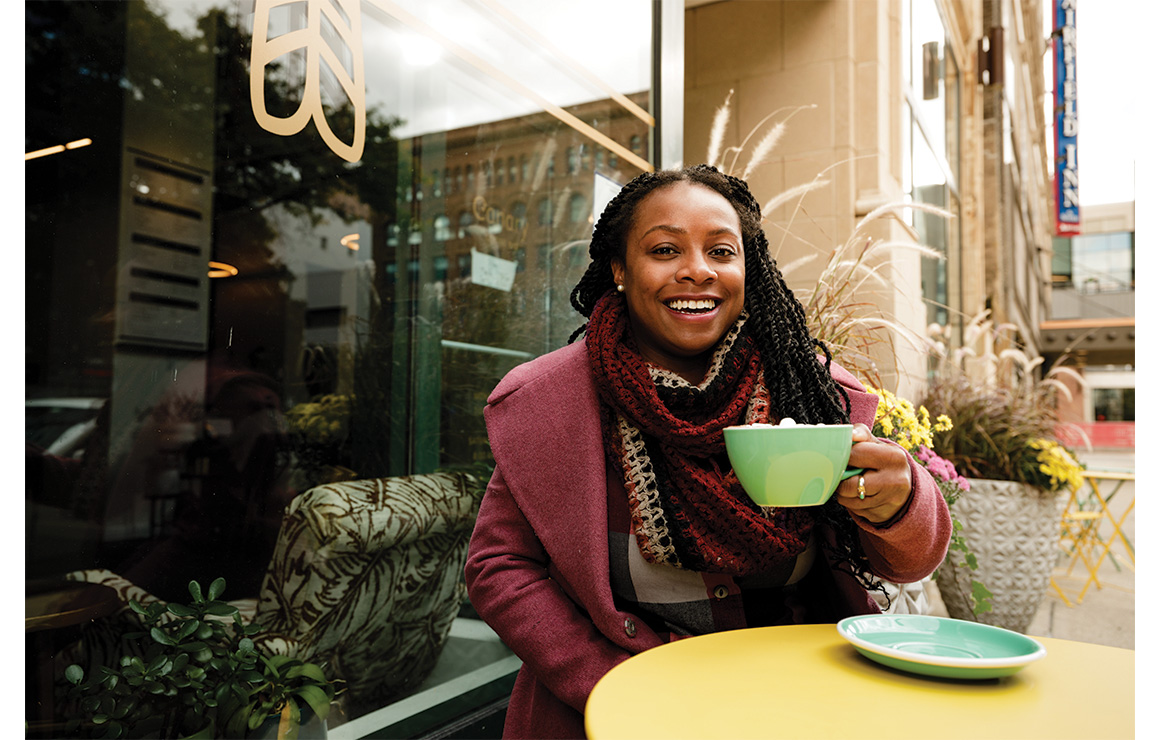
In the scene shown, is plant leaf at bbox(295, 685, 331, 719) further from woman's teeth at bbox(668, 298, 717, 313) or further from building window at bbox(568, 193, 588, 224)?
building window at bbox(568, 193, 588, 224)

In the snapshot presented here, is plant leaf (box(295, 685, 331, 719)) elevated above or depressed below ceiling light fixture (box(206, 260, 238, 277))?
below

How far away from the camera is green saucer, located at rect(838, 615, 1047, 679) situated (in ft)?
2.97

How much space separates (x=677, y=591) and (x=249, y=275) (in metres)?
1.56

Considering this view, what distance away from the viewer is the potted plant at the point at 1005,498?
3.92 meters

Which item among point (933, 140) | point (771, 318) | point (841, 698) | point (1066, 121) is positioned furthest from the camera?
point (1066, 121)

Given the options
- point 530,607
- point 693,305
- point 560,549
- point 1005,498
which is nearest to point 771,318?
point 693,305

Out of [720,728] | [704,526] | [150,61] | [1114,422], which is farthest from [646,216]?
[1114,422]

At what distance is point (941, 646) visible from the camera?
1.06 metres

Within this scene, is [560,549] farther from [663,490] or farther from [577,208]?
[577,208]

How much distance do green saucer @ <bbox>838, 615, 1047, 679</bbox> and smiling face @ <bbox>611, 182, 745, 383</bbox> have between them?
66 cm

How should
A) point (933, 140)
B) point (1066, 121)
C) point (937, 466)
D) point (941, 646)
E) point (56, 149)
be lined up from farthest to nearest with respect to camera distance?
point (1066, 121) < point (933, 140) < point (937, 466) < point (56, 149) < point (941, 646)

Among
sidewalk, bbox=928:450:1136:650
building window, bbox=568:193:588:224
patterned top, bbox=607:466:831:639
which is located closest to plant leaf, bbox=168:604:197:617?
patterned top, bbox=607:466:831:639

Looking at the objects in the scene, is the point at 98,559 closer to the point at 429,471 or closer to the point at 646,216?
the point at 429,471

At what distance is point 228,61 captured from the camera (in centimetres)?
201
